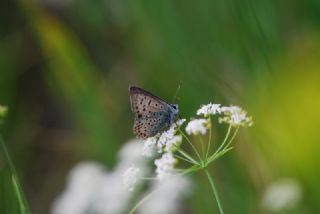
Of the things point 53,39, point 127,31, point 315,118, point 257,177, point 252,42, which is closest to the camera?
point 252,42

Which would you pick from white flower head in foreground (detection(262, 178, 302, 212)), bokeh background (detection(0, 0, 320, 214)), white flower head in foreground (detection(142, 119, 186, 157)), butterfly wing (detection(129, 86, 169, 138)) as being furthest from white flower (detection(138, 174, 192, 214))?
white flower head in foreground (detection(142, 119, 186, 157))

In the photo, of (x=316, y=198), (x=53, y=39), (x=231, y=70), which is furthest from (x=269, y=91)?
(x=53, y=39)

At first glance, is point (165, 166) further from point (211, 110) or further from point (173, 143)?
point (211, 110)

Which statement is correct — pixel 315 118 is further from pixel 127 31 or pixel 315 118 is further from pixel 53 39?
pixel 127 31

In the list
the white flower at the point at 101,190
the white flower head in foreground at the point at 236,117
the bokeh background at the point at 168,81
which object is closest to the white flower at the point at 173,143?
the white flower head in foreground at the point at 236,117

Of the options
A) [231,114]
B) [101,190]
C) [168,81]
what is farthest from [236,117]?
[168,81]

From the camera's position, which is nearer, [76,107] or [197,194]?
[197,194]

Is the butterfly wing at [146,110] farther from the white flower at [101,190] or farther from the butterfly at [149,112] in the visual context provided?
the white flower at [101,190]

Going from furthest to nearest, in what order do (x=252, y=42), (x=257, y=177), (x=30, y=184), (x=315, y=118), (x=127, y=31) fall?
(x=30, y=184), (x=127, y=31), (x=257, y=177), (x=315, y=118), (x=252, y=42)
